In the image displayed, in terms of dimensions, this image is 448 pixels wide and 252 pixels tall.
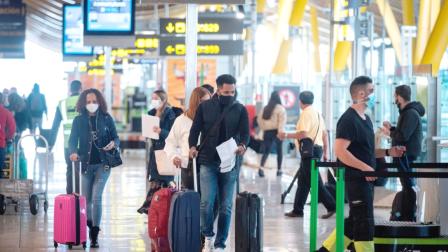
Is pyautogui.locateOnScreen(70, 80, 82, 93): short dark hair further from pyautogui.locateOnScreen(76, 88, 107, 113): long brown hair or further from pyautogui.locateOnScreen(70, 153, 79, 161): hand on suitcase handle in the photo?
pyautogui.locateOnScreen(70, 153, 79, 161): hand on suitcase handle

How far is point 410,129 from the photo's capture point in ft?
44.7

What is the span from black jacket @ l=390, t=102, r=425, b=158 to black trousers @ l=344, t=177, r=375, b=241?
14.0 ft

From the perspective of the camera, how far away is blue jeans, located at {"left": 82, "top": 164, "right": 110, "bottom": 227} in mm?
12305

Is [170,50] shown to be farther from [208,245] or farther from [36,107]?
[208,245]

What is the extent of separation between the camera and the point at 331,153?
2045 cm

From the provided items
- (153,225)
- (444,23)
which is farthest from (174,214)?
(444,23)

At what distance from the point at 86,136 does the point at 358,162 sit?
13.1 feet

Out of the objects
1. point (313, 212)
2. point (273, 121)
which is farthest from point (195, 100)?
point (273, 121)

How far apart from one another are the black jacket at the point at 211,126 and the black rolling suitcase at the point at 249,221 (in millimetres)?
757

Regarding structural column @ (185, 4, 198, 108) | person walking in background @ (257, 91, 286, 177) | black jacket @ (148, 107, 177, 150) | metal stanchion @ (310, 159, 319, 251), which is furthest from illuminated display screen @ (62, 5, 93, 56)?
metal stanchion @ (310, 159, 319, 251)

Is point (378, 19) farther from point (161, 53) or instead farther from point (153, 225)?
point (153, 225)

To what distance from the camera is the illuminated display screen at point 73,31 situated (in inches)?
1101

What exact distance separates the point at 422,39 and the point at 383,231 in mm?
15224

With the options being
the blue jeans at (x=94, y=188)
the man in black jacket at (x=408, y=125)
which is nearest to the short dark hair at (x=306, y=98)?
the man in black jacket at (x=408, y=125)
